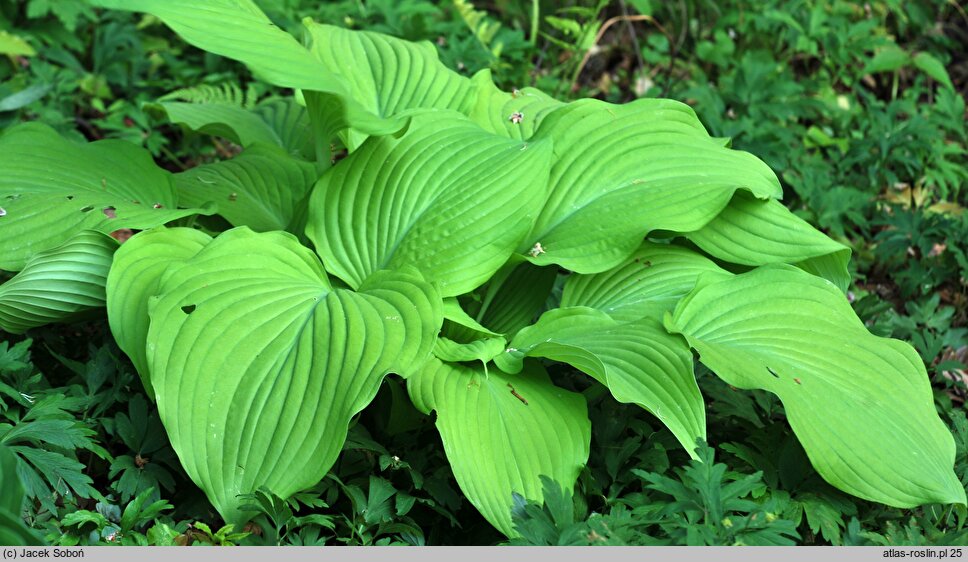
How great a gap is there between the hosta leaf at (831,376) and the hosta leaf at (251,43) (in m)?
1.08

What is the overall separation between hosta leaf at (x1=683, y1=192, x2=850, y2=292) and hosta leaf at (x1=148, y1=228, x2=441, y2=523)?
3.44 feet

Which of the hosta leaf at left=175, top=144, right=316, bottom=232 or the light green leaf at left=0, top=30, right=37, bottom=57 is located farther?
the light green leaf at left=0, top=30, right=37, bottom=57

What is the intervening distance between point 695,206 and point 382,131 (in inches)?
38.5

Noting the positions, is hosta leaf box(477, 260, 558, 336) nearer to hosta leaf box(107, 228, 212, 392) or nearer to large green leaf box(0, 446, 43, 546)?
hosta leaf box(107, 228, 212, 392)

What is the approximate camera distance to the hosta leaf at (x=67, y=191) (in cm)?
260

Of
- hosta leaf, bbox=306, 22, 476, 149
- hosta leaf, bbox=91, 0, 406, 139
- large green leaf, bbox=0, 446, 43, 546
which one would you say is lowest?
large green leaf, bbox=0, 446, 43, 546

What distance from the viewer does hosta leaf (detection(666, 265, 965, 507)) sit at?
7.34 feet

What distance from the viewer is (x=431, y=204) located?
2.69 metres

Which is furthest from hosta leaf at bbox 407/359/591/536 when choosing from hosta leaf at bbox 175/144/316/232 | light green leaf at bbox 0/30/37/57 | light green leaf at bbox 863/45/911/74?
light green leaf at bbox 863/45/911/74

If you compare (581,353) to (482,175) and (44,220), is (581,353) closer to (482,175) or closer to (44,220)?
(482,175)

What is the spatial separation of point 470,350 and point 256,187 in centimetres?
112

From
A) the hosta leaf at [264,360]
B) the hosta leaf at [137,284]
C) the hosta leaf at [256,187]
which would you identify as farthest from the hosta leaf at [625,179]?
the hosta leaf at [137,284]

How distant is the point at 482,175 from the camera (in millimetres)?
2664
